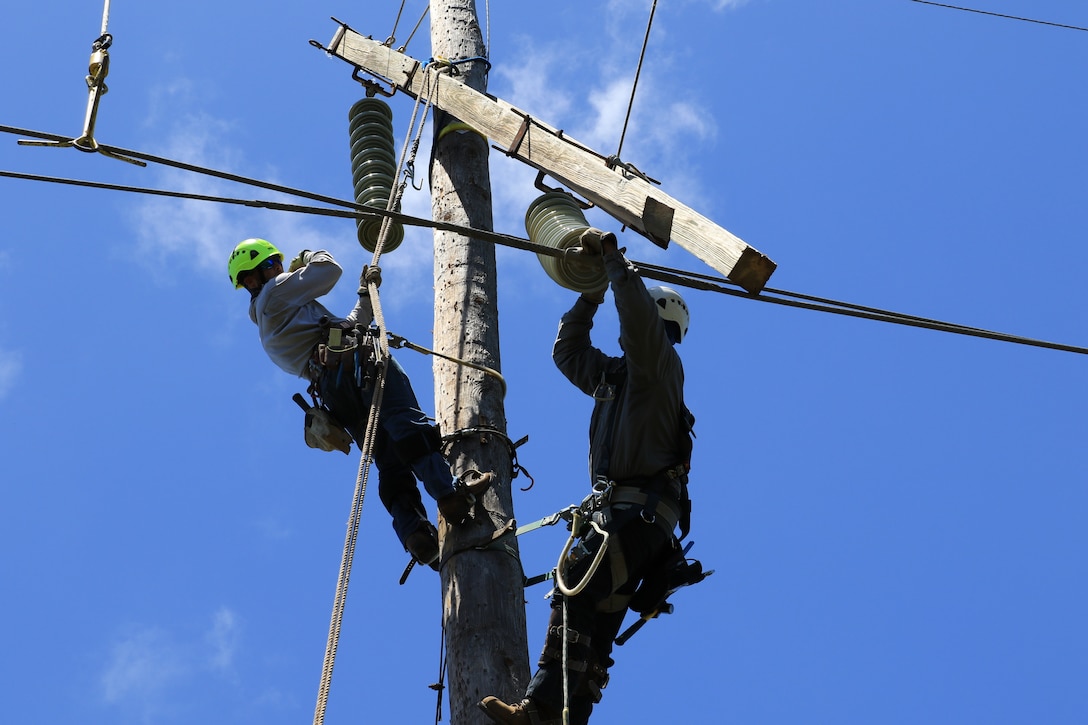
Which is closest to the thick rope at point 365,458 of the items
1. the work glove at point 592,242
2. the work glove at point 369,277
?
the work glove at point 369,277

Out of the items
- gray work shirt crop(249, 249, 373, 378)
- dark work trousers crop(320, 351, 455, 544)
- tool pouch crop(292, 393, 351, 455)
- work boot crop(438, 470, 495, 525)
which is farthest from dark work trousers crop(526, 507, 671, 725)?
gray work shirt crop(249, 249, 373, 378)

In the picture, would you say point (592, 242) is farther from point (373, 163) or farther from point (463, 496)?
point (373, 163)

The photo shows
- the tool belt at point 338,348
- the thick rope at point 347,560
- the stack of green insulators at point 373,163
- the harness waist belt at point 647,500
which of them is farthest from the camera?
the stack of green insulators at point 373,163

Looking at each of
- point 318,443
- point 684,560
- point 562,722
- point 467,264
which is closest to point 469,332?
point 467,264

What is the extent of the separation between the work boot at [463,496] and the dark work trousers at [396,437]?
0.03m

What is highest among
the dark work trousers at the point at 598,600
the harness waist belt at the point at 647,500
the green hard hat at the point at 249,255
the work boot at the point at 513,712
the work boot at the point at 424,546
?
the green hard hat at the point at 249,255

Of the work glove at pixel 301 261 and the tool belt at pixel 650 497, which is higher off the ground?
the work glove at pixel 301 261

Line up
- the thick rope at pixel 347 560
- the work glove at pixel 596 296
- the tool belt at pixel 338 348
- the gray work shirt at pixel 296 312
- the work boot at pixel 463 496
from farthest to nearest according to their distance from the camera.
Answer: the gray work shirt at pixel 296 312 < the tool belt at pixel 338 348 < the work glove at pixel 596 296 < the work boot at pixel 463 496 < the thick rope at pixel 347 560

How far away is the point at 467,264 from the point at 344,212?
1104 millimetres

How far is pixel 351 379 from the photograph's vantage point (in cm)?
579

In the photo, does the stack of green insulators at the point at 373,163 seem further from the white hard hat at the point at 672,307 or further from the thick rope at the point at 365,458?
the white hard hat at the point at 672,307

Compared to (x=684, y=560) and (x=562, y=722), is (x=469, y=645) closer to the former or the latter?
(x=562, y=722)

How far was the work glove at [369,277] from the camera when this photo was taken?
5.65m

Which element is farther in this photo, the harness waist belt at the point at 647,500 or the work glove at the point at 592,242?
the harness waist belt at the point at 647,500
